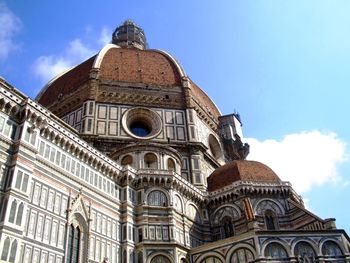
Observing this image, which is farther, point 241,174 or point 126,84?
point 126,84

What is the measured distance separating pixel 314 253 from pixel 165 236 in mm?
10353

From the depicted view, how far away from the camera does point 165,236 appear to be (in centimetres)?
2781

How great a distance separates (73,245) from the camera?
2309 cm

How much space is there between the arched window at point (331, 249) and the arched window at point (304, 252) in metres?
0.85

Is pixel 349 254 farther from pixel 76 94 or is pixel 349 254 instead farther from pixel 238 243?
pixel 76 94

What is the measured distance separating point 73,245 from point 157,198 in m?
8.23

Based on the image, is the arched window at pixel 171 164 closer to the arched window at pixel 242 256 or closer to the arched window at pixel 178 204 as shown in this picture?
the arched window at pixel 178 204

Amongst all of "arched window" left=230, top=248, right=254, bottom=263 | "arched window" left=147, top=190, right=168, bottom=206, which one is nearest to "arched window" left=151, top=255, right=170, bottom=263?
"arched window" left=147, top=190, right=168, bottom=206

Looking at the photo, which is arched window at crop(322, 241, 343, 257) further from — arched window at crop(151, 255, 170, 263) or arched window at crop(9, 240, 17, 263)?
arched window at crop(9, 240, 17, 263)

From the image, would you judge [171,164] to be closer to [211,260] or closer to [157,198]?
[157,198]

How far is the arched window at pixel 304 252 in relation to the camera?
25.7 meters

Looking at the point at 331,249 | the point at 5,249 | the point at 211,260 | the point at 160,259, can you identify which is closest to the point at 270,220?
the point at 331,249

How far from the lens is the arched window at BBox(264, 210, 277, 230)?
31672 mm

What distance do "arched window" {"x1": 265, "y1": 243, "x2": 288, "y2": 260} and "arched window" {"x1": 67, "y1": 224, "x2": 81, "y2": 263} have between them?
488 inches
